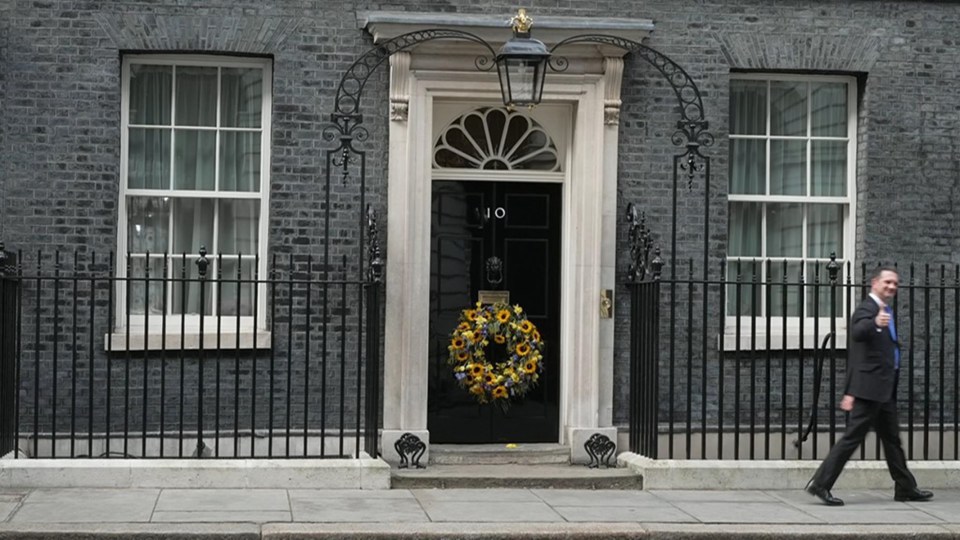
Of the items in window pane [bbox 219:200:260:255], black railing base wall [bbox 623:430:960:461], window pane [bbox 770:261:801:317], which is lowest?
black railing base wall [bbox 623:430:960:461]

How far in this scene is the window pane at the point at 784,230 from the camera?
13.2 m

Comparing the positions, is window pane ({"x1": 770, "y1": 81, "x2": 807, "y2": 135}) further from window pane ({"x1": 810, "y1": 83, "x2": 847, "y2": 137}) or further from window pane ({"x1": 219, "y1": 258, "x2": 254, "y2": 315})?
window pane ({"x1": 219, "y1": 258, "x2": 254, "y2": 315})

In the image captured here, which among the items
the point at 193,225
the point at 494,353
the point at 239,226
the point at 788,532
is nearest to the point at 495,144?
the point at 494,353

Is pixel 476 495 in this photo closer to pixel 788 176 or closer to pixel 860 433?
pixel 860 433

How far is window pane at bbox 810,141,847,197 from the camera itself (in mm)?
13211

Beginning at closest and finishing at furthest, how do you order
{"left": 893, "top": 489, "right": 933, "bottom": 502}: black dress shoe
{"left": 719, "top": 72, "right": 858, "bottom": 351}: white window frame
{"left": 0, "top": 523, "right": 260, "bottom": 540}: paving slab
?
1. {"left": 0, "top": 523, "right": 260, "bottom": 540}: paving slab
2. {"left": 893, "top": 489, "right": 933, "bottom": 502}: black dress shoe
3. {"left": 719, "top": 72, "right": 858, "bottom": 351}: white window frame

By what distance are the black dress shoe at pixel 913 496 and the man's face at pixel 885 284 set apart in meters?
1.41

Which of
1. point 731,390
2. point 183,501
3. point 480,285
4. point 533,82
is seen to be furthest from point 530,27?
point 183,501

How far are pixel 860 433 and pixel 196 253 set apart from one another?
538 cm

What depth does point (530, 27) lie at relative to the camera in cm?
1196

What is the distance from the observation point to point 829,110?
13.2 m

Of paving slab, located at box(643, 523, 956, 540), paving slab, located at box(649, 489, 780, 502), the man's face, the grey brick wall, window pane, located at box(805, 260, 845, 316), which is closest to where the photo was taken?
paving slab, located at box(643, 523, 956, 540)

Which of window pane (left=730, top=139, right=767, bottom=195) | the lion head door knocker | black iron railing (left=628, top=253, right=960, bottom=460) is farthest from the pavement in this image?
window pane (left=730, top=139, right=767, bottom=195)

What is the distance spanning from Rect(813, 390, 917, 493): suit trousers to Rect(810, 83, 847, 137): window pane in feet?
11.1
